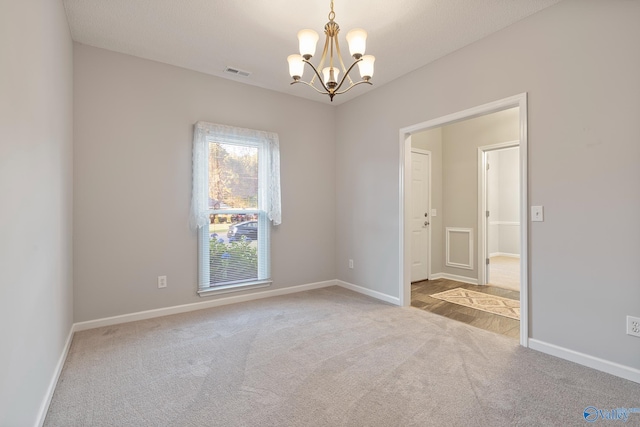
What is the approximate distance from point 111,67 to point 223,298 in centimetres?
284

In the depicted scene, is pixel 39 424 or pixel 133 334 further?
pixel 133 334

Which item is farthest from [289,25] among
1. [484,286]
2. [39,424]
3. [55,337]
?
[484,286]

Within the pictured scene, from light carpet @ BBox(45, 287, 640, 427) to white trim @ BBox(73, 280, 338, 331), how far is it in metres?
0.10

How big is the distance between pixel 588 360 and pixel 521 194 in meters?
1.34

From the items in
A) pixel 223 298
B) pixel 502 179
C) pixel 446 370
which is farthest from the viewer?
pixel 502 179

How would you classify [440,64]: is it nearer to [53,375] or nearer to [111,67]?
[111,67]

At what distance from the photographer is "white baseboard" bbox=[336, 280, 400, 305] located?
3.89 m

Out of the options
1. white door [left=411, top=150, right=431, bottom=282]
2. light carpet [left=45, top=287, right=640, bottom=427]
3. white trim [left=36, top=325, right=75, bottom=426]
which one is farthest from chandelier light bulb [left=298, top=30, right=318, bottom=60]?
white door [left=411, top=150, right=431, bottom=282]

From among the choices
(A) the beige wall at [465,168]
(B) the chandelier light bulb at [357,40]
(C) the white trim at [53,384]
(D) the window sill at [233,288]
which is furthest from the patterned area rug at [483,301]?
(C) the white trim at [53,384]

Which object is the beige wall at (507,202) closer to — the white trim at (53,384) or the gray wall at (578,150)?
the gray wall at (578,150)

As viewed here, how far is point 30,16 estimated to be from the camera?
1.61 metres

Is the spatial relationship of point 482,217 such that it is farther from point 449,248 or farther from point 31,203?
point 31,203

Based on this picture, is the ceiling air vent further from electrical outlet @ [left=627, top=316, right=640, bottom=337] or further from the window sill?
electrical outlet @ [left=627, top=316, right=640, bottom=337]

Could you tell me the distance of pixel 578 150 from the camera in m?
2.34
